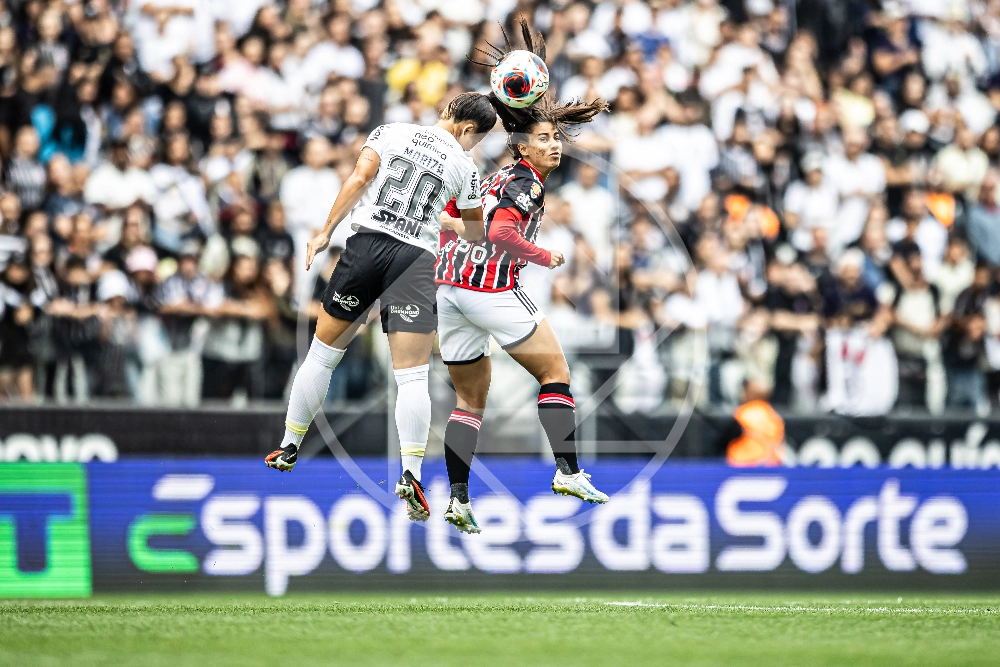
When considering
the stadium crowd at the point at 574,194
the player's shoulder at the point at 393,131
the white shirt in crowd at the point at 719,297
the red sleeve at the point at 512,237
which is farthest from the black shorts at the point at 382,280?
the white shirt in crowd at the point at 719,297

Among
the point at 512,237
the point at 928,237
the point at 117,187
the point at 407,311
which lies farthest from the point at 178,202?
the point at 928,237

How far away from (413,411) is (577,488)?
1.19m

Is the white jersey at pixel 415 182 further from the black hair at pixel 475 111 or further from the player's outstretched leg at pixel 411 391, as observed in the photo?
the player's outstretched leg at pixel 411 391

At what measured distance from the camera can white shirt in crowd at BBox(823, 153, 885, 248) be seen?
14648 mm

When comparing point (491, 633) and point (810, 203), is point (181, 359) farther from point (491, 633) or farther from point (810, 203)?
point (810, 203)

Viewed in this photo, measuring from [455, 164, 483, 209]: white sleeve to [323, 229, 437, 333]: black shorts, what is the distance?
0.41 m

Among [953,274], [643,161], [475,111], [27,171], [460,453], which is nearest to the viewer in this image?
[475,111]

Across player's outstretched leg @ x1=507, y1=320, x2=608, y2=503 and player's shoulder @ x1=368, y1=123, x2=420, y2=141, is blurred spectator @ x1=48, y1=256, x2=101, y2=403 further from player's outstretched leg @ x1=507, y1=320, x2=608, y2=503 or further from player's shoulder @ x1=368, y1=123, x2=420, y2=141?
player's outstretched leg @ x1=507, y1=320, x2=608, y2=503

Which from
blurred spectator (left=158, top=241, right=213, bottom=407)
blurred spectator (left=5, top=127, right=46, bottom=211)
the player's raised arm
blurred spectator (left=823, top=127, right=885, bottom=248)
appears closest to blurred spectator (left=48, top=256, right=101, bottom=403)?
blurred spectator (left=158, top=241, right=213, bottom=407)

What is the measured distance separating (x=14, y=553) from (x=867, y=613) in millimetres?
6950

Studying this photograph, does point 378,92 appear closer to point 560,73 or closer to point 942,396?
point 560,73

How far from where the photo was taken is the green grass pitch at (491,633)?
8.12 m

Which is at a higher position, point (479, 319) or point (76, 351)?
point (479, 319)

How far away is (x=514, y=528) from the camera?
12211 millimetres
